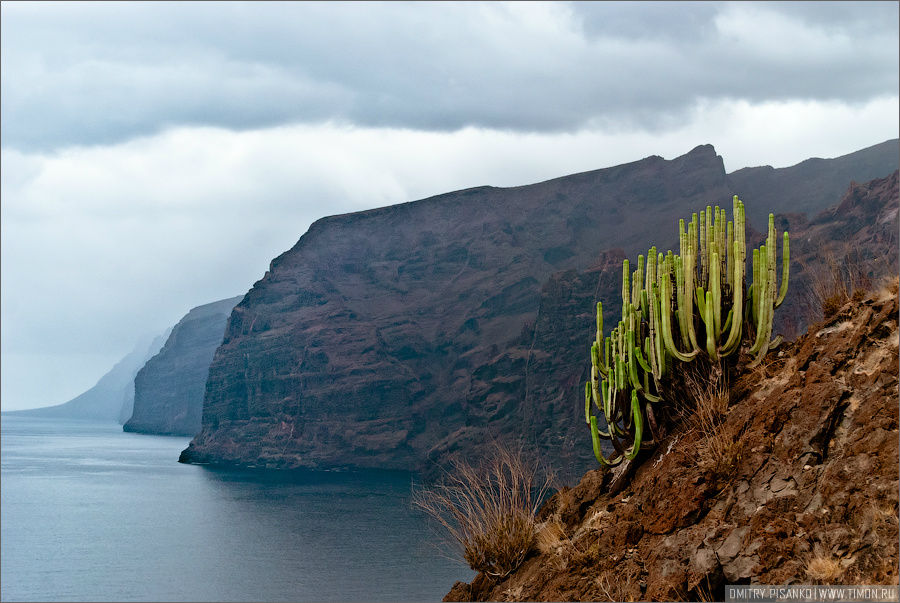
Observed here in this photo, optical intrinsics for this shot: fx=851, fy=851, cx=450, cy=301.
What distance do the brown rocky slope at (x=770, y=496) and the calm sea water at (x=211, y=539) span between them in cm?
4051

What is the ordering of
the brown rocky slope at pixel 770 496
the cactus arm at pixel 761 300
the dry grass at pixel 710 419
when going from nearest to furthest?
the brown rocky slope at pixel 770 496 < the dry grass at pixel 710 419 < the cactus arm at pixel 761 300

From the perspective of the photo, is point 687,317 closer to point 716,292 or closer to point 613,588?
point 716,292

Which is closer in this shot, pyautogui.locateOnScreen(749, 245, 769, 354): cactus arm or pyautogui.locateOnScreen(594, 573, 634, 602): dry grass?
pyautogui.locateOnScreen(594, 573, 634, 602): dry grass

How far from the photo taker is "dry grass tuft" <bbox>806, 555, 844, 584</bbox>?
742cm

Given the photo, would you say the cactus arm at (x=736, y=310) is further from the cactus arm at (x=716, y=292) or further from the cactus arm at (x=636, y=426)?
the cactus arm at (x=636, y=426)

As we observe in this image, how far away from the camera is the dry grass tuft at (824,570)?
7422 millimetres

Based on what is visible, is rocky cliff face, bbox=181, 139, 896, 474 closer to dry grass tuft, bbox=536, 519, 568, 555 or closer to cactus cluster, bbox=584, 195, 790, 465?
cactus cluster, bbox=584, 195, 790, 465

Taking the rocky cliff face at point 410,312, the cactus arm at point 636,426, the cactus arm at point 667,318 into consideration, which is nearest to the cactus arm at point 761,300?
the cactus arm at point 667,318

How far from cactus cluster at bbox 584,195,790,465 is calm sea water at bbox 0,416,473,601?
39744mm

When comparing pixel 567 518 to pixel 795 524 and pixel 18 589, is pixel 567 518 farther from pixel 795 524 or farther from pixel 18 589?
pixel 18 589

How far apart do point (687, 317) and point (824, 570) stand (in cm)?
386

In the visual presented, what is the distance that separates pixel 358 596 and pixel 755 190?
118844mm

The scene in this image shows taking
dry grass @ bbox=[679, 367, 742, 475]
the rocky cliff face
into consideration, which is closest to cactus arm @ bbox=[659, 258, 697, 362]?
dry grass @ bbox=[679, 367, 742, 475]

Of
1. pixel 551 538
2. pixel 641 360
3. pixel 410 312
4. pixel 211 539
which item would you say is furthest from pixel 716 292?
pixel 410 312
